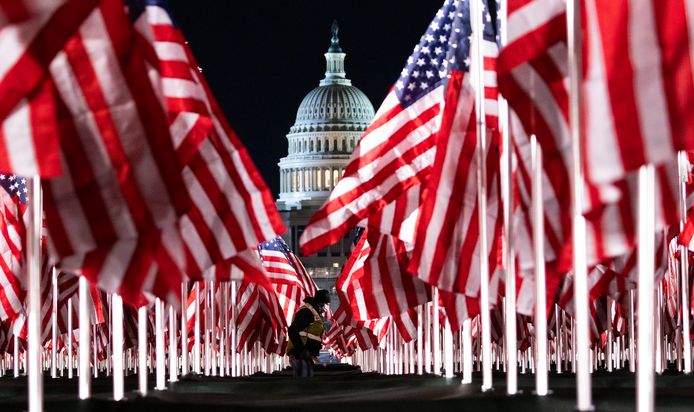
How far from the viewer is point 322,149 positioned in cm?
19262

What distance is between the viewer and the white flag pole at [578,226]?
448 inches

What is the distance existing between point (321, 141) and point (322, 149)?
764 millimetres

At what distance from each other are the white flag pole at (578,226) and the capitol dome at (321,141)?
177696 mm

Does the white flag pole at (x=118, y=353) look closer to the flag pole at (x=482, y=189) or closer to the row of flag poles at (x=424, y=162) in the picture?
the row of flag poles at (x=424, y=162)

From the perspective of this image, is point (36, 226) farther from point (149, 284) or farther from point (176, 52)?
point (176, 52)

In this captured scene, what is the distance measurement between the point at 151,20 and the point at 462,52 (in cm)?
493

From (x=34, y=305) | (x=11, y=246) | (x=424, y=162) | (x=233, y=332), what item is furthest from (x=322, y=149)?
(x=34, y=305)

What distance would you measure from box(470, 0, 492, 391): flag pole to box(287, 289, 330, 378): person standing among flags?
10.3 meters

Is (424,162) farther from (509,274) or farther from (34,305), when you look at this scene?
(34,305)

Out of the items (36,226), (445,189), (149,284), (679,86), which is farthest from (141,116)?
(445,189)

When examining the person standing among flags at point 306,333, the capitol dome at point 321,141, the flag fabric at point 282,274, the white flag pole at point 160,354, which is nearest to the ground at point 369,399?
the white flag pole at point 160,354

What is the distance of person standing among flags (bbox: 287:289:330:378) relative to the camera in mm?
27641

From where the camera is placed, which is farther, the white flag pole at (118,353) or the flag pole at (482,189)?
the flag pole at (482,189)

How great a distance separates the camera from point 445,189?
18.0 metres
